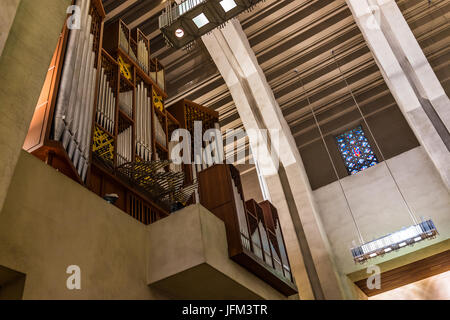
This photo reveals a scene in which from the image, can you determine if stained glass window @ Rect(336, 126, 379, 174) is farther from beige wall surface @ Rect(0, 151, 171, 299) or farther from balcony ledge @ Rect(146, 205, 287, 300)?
A: beige wall surface @ Rect(0, 151, 171, 299)

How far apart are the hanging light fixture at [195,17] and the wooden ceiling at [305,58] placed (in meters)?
2.80

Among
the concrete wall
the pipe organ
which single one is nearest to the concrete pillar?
the pipe organ

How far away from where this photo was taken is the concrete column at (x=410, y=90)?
30.3 ft

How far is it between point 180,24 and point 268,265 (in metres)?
4.55

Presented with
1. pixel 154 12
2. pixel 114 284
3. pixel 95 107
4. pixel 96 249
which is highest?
pixel 154 12

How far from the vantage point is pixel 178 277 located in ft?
15.4

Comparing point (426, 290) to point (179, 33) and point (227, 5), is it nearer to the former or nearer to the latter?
point (227, 5)

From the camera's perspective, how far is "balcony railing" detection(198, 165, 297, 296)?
17.2 feet

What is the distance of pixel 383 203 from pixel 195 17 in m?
6.12

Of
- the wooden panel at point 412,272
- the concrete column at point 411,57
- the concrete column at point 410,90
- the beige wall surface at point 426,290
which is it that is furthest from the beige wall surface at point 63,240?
the beige wall surface at point 426,290

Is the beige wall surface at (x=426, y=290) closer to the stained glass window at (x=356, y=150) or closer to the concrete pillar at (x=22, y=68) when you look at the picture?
the stained glass window at (x=356, y=150)

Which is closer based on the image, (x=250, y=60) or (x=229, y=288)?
(x=229, y=288)
